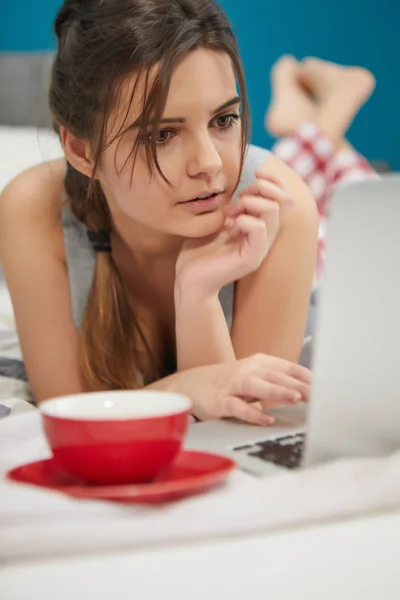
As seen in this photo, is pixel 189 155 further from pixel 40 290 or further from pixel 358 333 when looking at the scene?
pixel 358 333

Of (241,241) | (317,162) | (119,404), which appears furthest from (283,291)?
(317,162)

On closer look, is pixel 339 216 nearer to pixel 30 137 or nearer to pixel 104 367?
pixel 104 367

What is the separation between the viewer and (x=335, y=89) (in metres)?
3.14

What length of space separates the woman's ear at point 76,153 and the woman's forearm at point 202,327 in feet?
0.73

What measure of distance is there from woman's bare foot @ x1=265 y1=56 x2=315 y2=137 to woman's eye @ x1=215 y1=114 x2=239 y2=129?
6.37 feet

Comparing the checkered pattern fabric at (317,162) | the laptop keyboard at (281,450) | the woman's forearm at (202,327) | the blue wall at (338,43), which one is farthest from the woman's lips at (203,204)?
the blue wall at (338,43)

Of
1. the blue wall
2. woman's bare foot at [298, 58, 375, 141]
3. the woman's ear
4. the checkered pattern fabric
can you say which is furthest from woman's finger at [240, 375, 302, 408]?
the blue wall

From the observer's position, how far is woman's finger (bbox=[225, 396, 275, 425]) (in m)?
0.82

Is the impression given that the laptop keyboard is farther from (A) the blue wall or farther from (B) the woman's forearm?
(A) the blue wall

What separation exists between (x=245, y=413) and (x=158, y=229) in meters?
0.43

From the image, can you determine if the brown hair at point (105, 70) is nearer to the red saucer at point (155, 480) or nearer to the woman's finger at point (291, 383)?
the woman's finger at point (291, 383)

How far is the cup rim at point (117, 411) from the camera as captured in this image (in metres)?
0.54

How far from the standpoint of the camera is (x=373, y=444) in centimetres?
61

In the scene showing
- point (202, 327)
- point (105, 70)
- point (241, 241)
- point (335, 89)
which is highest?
point (105, 70)
